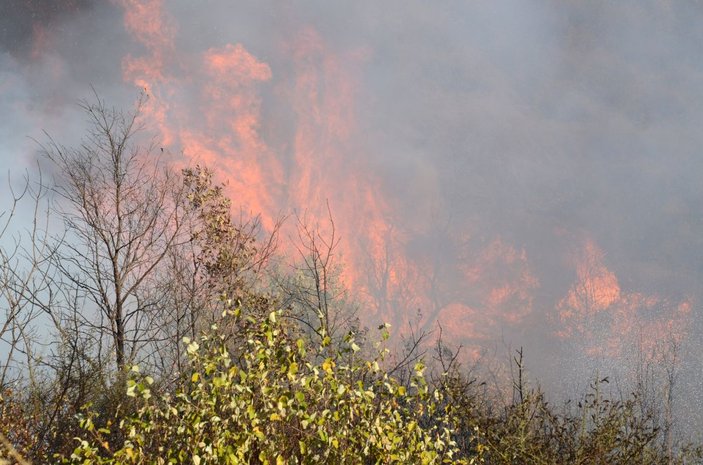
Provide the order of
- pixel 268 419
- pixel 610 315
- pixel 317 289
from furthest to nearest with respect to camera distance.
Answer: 1. pixel 610 315
2. pixel 317 289
3. pixel 268 419

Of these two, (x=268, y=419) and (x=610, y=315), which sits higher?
(x=610, y=315)

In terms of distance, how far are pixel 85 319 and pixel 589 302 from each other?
65021mm

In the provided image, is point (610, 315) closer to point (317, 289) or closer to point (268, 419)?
point (317, 289)

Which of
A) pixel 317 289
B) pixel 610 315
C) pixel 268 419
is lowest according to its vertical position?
pixel 268 419

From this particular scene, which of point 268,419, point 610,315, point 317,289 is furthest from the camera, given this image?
point 610,315

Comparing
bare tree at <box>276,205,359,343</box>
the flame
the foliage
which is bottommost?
the foliage

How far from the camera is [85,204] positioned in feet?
35.0

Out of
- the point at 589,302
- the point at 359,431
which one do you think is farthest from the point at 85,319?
the point at 589,302

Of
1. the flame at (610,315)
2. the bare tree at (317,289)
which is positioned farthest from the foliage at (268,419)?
the flame at (610,315)

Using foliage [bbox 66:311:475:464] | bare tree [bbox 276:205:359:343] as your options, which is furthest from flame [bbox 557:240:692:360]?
foliage [bbox 66:311:475:464]

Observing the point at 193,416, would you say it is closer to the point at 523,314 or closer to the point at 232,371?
the point at 232,371

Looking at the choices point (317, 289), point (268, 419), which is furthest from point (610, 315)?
point (268, 419)

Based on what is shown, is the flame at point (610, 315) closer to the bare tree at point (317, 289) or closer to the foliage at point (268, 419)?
the bare tree at point (317, 289)

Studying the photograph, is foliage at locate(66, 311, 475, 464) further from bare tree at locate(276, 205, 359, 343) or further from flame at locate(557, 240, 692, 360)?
flame at locate(557, 240, 692, 360)
